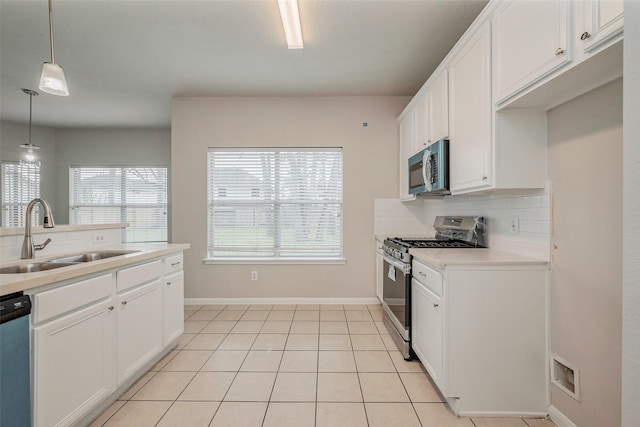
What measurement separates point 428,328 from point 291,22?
245 centimetres

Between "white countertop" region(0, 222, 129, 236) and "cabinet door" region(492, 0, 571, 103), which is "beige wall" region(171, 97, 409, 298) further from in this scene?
"cabinet door" region(492, 0, 571, 103)

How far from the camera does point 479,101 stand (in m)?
1.87

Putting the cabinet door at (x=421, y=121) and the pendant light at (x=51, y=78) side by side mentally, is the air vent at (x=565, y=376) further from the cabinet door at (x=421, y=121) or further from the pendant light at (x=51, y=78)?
the pendant light at (x=51, y=78)

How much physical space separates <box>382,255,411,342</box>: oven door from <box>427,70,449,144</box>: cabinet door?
3.84 feet

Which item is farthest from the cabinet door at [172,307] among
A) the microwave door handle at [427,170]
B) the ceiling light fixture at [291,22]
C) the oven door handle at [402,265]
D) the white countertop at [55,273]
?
the microwave door handle at [427,170]

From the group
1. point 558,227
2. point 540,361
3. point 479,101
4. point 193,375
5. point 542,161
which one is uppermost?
point 479,101

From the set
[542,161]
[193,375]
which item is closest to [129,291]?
[193,375]

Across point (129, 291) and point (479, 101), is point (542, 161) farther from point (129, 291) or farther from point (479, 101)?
point (129, 291)

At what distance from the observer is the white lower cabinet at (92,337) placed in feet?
4.18

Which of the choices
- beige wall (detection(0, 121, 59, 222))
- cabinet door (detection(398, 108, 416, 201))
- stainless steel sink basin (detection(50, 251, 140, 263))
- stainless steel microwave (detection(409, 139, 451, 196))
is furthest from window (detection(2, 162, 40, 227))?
stainless steel microwave (detection(409, 139, 451, 196))

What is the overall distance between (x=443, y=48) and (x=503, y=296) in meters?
2.23

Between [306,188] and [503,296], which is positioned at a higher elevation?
[306,188]

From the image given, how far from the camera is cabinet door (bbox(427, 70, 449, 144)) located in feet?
7.61

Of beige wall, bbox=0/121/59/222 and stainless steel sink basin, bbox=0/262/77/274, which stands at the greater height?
beige wall, bbox=0/121/59/222
